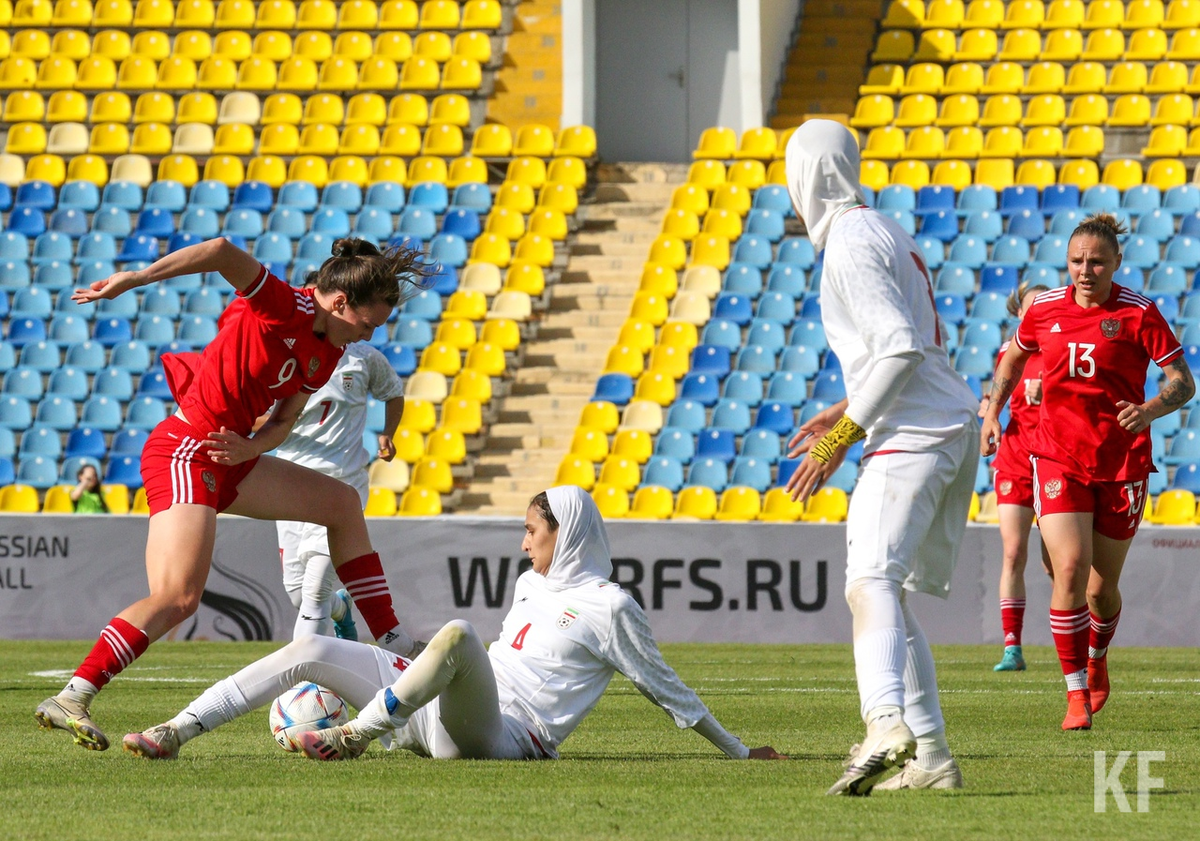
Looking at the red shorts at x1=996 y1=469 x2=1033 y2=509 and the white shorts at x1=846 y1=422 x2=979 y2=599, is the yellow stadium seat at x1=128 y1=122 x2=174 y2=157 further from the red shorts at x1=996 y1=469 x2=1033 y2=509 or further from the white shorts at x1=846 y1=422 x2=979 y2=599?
the white shorts at x1=846 y1=422 x2=979 y2=599

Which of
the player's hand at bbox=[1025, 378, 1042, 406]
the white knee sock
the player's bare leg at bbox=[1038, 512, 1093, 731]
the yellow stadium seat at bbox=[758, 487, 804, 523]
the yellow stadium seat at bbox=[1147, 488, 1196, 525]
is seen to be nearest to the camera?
the white knee sock

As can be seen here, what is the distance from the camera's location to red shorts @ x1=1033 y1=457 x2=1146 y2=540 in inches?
271

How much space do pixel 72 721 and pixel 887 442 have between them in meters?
2.85

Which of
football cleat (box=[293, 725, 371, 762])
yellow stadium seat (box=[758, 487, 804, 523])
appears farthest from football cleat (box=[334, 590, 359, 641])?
yellow stadium seat (box=[758, 487, 804, 523])

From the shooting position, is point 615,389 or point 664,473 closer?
point 664,473

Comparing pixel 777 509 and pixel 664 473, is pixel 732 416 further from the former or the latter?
pixel 777 509

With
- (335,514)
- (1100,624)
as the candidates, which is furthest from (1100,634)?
(335,514)

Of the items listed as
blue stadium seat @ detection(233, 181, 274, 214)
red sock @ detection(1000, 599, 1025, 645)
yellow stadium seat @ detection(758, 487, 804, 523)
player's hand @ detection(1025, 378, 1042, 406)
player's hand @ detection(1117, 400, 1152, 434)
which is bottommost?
red sock @ detection(1000, 599, 1025, 645)

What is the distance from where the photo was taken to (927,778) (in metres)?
4.73

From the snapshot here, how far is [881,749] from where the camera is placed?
4.32m

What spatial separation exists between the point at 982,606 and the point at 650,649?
8035 millimetres

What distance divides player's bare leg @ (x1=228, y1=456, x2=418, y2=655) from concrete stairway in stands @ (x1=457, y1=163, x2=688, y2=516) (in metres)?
9.66

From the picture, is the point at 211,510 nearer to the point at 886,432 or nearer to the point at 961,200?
the point at 886,432

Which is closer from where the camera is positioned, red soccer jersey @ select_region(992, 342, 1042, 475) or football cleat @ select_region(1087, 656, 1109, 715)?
football cleat @ select_region(1087, 656, 1109, 715)
